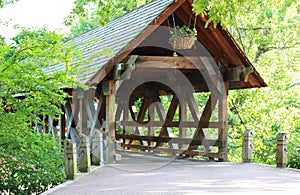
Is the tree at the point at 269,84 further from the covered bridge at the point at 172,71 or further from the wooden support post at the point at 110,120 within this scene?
the wooden support post at the point at 110,120

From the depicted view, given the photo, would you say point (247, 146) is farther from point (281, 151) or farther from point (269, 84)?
point (269, 84)

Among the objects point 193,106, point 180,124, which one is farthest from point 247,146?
point 180,124

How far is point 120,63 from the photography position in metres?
9.59

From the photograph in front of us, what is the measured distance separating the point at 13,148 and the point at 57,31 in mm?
2201

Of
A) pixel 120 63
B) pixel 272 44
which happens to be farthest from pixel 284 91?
pixel 120 63

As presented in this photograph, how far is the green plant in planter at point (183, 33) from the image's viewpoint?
31.9 feet

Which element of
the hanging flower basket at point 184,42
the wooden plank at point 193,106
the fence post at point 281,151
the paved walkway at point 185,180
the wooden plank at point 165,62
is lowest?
the paved walkway at point 185,180

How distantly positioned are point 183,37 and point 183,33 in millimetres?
117

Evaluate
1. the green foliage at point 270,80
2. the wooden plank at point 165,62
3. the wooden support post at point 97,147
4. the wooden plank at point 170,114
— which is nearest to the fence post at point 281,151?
the wooden plank at point 165,62

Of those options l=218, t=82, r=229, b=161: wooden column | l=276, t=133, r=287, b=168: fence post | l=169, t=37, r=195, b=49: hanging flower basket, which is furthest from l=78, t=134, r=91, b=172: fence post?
l=276, t=133, r=287, b=168: fence post

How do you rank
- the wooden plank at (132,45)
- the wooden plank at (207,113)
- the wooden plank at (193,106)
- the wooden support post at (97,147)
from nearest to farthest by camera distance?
the wooden plank at (132,45)
the wooden support post at (97,147)
the wooden plank at (207,113)
the wooden plank at (193,106)

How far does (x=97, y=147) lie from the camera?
9.56 m

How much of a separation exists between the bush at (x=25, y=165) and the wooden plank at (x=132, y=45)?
182cm

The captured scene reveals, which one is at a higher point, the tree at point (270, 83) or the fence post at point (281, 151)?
the tree at point (270, 83)
